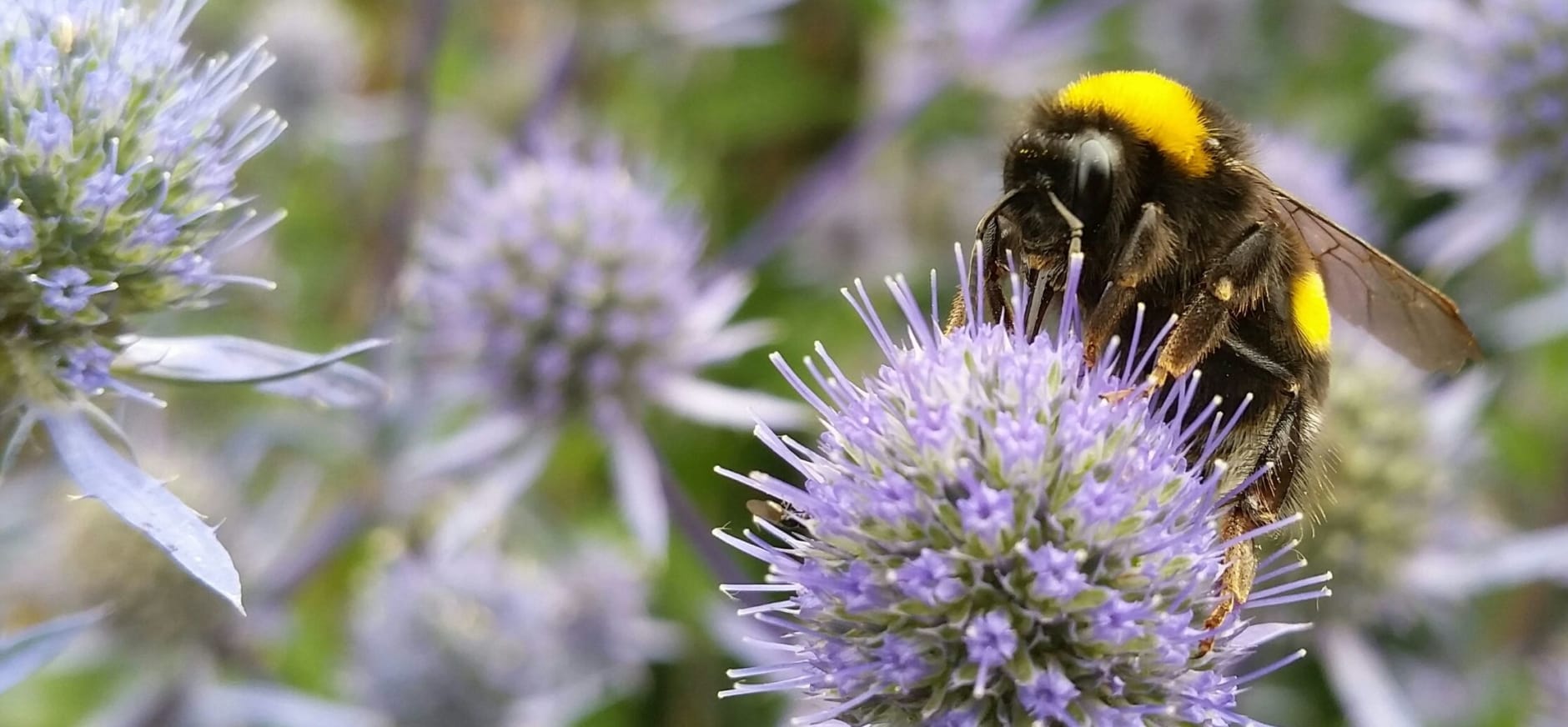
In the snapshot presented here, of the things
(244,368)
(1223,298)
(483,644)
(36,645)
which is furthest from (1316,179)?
(36,645)

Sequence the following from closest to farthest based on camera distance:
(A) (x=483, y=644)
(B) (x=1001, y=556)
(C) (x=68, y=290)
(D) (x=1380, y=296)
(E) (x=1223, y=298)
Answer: (B) (x=1001, y=556)
(C) (x=68, y=290)
(E) (x=1223, y=298)
(D) (x=1380, y=296)
(A) (x=483, y=644)

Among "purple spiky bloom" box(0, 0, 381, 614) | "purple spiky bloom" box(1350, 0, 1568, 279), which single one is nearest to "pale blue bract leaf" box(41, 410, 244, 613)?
"purple spiky bloom" box(0, 0, 381, 614)

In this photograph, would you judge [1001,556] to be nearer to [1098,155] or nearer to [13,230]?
[1098,155]

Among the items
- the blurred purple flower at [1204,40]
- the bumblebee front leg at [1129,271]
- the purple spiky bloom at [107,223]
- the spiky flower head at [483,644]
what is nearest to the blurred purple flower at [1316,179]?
the blurred purple flower at [1204,40]

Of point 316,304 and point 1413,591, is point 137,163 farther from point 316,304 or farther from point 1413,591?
point 1413,591

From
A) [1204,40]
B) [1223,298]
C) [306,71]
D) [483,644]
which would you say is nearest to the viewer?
[1223,298]

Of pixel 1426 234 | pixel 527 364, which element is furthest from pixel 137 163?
pixel 1426 234
